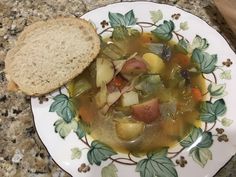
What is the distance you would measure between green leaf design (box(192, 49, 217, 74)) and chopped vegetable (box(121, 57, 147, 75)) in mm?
225

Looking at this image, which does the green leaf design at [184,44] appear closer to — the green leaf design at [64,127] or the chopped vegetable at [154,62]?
the chopped vegetable at [154,62]

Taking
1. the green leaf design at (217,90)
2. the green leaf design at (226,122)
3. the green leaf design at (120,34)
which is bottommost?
the green leaf design at (120,34)

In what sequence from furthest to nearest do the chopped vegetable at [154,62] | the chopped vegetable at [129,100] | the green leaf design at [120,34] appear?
Result: the green leaf design at [120,34] → the chopped vegetable at [154,62] → the chopped vegetable at [129,100]

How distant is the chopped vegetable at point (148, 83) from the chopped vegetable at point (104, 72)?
0.10 metres

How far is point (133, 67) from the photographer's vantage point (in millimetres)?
1343

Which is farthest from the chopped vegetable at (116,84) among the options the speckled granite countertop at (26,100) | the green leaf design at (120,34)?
the speckled granite countertop at (26,100)

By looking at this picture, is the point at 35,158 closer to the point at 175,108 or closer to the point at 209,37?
the point at 175,108

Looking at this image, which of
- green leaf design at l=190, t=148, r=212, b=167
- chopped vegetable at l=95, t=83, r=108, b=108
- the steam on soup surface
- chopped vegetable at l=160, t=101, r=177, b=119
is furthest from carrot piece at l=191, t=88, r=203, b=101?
chopped vegetable at l=95, t=83, r=108, b=108

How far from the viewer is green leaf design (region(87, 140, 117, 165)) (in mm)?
1232

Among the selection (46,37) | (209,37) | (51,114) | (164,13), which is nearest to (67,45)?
(46,37)

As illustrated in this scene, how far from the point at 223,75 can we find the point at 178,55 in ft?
0.61

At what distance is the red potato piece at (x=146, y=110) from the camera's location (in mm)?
1281

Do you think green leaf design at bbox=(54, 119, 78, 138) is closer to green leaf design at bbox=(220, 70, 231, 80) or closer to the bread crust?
the bread crust

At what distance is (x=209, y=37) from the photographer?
1.49m
